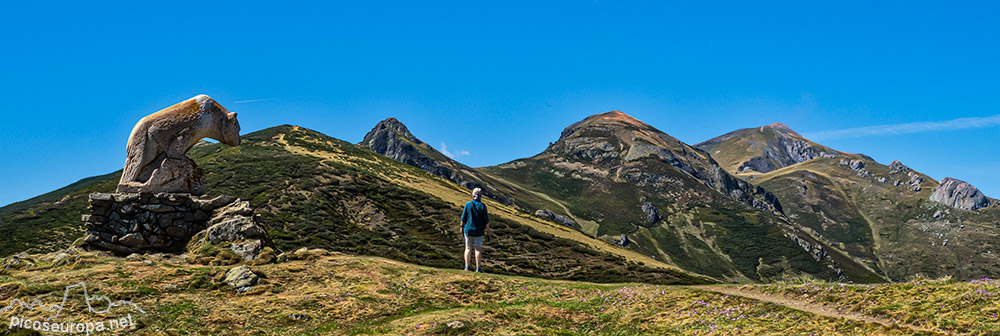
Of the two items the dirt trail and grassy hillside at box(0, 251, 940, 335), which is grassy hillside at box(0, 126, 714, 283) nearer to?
→ grassy hillside at box(0, 251, 940, 335)

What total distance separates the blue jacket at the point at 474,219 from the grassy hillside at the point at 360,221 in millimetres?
24973

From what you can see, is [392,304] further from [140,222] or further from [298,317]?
[140,222]

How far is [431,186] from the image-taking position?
9450 cm

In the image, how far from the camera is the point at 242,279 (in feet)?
63.8

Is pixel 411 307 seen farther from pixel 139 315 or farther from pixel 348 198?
pixel 348 198

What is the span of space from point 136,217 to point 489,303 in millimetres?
16691

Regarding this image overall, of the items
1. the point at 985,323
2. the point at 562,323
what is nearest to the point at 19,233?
the point at 562,323

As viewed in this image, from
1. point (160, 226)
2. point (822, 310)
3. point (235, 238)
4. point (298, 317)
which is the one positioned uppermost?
point (160, 226)

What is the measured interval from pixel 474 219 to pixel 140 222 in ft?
48.3

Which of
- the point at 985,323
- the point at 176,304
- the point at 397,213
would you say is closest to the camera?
the point at 985,323

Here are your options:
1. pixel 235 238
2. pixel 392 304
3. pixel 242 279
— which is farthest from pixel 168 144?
pixel 392 304

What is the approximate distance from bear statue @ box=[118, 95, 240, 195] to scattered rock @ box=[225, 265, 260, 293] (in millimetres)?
8504

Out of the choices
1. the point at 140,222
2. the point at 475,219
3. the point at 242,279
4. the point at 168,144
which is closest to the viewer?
the point at 242,279

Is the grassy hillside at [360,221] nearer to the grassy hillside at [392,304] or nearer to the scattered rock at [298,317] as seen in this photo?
the grassy hillside at [392,304]
